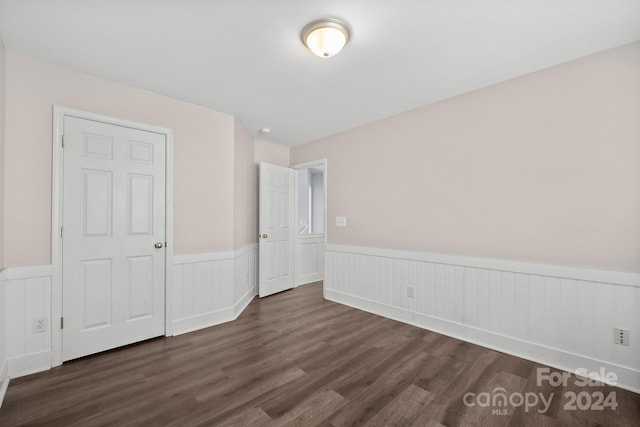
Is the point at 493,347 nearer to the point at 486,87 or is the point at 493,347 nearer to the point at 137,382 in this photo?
the point at 486,87

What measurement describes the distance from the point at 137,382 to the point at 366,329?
212 centimetres

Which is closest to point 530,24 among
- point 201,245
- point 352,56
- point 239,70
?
point 352,56

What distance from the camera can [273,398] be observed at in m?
1.87

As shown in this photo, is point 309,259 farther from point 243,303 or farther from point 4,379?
point 4,379

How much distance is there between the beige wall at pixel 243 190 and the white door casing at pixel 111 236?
864 millimetres

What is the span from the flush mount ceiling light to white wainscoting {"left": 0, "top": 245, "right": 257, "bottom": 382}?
2.42 m

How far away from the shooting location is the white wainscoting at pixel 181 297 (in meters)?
2.12

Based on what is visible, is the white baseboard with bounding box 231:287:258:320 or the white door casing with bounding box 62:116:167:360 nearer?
the white door casing with bounding box 62:116:167:360

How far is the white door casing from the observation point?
2.38 meters

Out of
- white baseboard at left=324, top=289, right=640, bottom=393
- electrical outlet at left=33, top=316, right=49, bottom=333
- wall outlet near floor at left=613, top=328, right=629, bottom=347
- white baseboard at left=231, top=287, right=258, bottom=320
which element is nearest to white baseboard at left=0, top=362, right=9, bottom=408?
electrical outlet at left=33, top=316, right=49, bottom=333

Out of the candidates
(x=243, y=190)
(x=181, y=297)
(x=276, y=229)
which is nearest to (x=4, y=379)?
(x=181, y=297)

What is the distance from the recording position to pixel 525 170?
8.09ft

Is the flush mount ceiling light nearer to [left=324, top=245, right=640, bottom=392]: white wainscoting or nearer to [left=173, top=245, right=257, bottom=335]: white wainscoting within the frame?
[left=324, top=245, right=640, bottom=392]: white wainscoting

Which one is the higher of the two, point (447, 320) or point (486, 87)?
point (486, 87)
